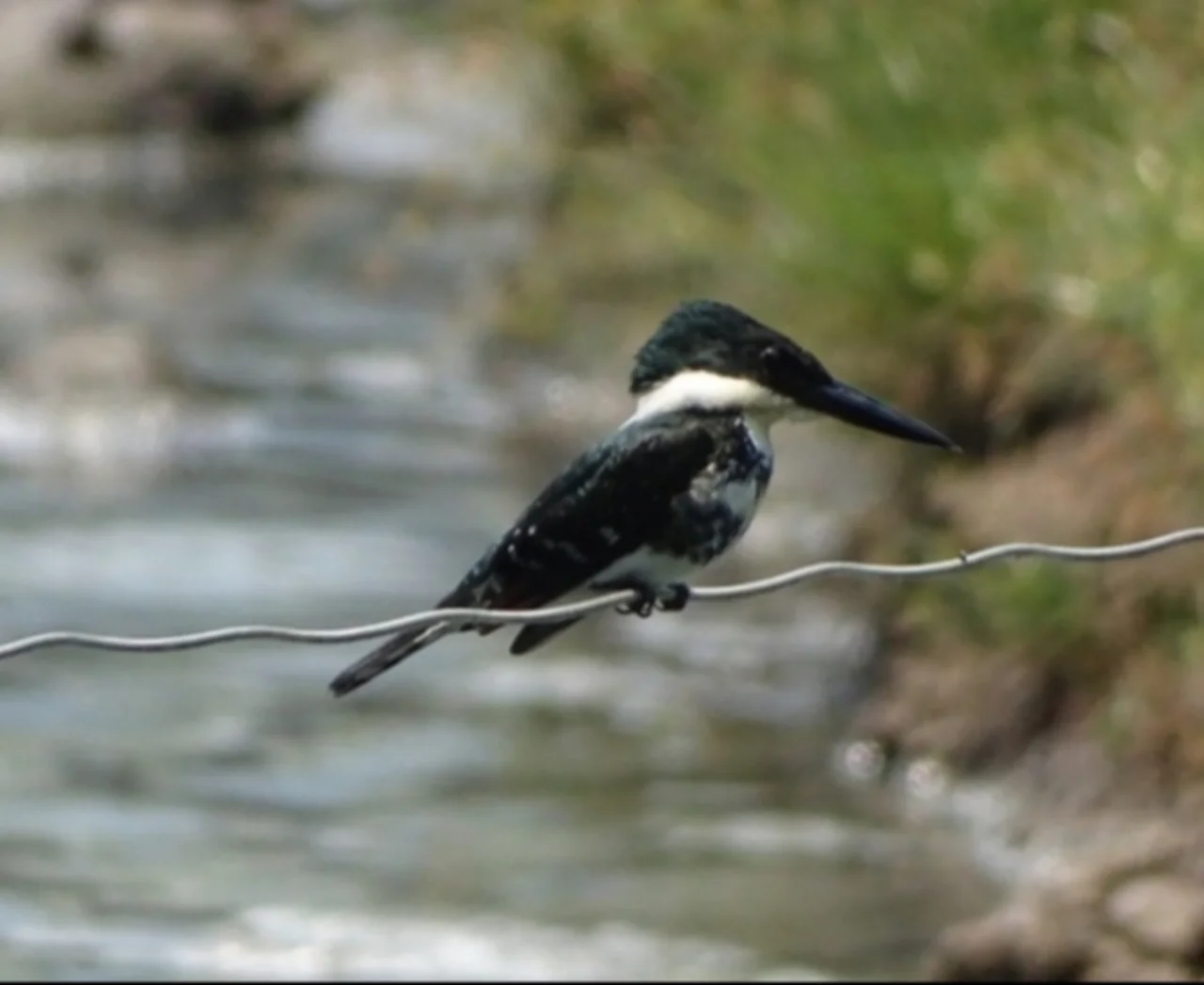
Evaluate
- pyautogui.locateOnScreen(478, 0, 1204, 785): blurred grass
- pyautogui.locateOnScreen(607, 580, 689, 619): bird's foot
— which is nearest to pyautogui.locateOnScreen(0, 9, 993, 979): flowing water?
pyautogui.locateOnScreen(478, 0, 1204, 785): blurred grass

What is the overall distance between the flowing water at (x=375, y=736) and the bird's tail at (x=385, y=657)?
10.9ft

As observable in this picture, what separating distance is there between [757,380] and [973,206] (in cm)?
401

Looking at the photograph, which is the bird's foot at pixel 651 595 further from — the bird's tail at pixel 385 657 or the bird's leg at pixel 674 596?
the bird's tail at pixel 385 657

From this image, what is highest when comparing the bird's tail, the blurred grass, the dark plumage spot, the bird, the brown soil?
the blurred grass

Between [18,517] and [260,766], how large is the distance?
3483mm

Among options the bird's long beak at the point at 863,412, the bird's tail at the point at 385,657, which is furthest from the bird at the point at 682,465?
the bird's tail at the point at 385,657

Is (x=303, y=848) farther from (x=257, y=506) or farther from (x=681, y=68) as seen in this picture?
(x=257, y=506)

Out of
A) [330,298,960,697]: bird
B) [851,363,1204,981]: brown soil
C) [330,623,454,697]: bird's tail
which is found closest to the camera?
[330,623,454,697]: bird's tail

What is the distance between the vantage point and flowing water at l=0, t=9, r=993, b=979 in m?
7.76

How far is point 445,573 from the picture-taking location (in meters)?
11.3

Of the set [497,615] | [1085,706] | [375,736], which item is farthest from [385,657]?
[375,736]

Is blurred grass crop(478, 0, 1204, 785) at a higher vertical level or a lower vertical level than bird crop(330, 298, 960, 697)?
higher

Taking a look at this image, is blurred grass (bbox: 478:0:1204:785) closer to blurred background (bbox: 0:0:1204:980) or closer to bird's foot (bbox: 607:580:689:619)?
blurred background (bbox: 0:0:1204:980)

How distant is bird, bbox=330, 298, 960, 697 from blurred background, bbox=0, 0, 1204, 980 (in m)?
2.70
